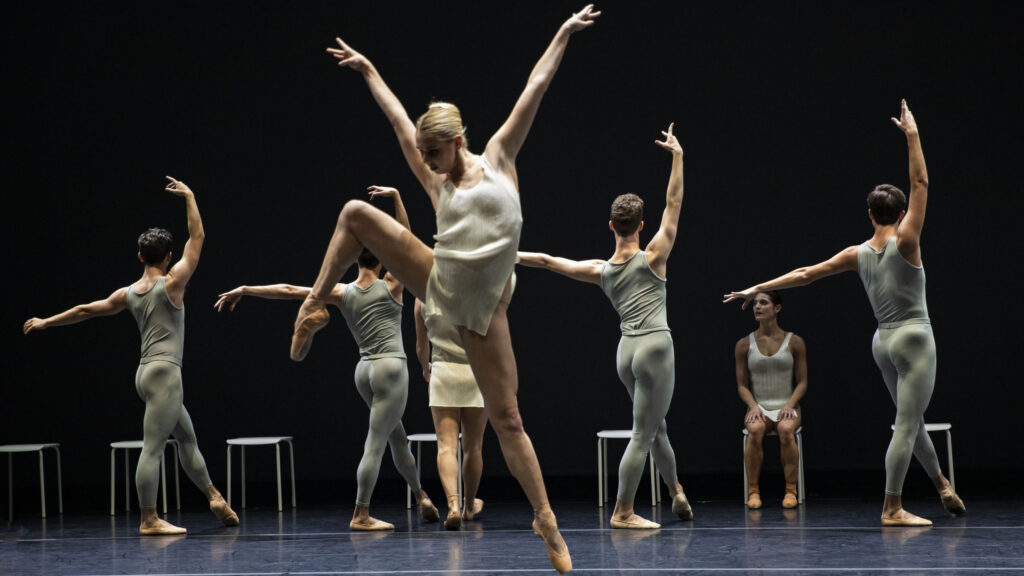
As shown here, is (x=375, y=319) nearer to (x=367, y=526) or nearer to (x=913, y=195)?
(x=367, y=526)

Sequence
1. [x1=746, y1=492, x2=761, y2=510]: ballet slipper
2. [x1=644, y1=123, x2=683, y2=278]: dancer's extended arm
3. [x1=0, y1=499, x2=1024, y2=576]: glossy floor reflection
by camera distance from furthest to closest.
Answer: [x1=746, y1=492, x2=761, y2=510]: ballet slipper
[x1=644, y1=123, x2=683, y2=278]: dancer's extended arm
[x1=0, y1=499, x2=1024, y2=576]: glossy floor reflection

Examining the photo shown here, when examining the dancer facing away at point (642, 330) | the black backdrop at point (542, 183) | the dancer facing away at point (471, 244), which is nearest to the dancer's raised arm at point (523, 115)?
the dancer facing away at point (471, 244)

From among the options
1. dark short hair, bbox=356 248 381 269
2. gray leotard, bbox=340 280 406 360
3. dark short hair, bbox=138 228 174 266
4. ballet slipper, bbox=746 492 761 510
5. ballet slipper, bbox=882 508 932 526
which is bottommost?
ballet slipper, bbox=746 492 761 510

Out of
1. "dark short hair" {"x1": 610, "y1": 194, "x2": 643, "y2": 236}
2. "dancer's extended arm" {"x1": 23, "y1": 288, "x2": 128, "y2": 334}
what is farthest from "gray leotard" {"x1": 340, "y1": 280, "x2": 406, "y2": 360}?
"dark short hair" {"x1": 610, "y1": 194, "x2": 643, "y2": 236}

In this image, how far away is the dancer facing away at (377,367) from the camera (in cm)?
575

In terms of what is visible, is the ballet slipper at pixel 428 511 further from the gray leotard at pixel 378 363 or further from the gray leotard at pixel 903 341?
the gray leotard at pixel 903 341

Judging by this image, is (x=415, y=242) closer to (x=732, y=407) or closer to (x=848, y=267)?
(x=848, y=267)

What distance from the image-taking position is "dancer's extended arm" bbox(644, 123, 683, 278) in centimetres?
534

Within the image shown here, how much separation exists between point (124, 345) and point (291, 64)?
2634mm

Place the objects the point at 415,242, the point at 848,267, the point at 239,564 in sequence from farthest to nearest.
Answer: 1. the point at 848,267
2. the point at 239,564
3. the point at 415,242

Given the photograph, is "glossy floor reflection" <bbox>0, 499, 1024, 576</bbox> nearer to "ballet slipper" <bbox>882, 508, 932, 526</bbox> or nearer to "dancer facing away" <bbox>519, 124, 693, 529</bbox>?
"ballet slipper" <bbox>882, 508, 932, 526</bbox>

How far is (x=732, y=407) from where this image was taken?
8.04m

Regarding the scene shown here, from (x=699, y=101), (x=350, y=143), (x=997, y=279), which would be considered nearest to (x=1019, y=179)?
(x=997, y=279)

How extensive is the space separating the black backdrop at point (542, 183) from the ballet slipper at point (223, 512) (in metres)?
2.07
